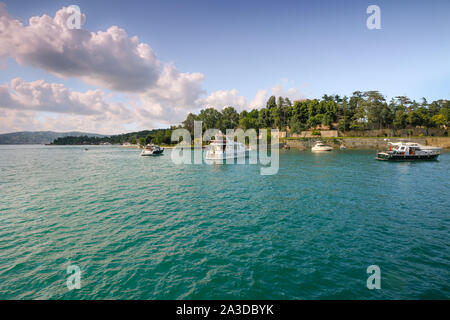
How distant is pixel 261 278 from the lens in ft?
31.2

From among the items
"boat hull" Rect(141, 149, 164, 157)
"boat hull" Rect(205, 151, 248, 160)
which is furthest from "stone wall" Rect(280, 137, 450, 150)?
"boat hull" Rect(141, 149, 164, 157)

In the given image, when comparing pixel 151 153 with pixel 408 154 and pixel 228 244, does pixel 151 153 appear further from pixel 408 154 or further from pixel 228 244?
pixel 408 154

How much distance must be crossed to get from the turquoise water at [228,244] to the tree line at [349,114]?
340 ft

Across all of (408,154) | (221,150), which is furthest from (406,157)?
(221,150)

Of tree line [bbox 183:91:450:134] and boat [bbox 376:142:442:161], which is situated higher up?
tree line [bbox 183:91:450:134]

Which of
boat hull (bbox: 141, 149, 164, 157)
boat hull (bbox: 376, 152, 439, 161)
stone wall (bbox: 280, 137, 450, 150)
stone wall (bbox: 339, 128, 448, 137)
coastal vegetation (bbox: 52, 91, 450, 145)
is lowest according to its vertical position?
boat hull (bbox: 376, 152, 439, 161)

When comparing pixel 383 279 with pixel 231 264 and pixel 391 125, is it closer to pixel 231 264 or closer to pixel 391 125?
pixel 231 264

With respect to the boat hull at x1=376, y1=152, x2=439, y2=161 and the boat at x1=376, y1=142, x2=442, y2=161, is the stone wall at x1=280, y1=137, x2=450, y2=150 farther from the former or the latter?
the boat hull at x1=376, y1=152, x2=439, y2=161

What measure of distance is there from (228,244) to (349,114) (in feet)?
434

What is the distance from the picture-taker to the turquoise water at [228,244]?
8.96m

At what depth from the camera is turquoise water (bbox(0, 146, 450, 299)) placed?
8.96 meters

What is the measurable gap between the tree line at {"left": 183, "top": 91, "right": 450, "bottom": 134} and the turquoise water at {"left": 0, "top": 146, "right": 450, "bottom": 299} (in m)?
104

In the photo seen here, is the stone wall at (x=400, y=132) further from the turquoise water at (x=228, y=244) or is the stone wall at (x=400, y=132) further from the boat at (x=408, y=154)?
the turquoise water at (x=228, y=244)

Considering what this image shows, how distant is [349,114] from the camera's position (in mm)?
117750
